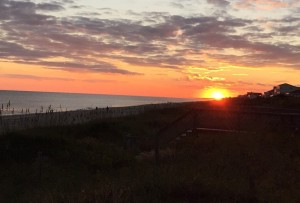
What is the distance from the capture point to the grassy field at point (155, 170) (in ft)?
29.8

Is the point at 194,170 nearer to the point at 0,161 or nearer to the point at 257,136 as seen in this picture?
the point at 257,136

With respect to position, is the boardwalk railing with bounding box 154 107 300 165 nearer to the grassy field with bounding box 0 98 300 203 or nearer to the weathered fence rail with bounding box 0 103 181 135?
the grassy field with bounding box 0 98 300 203

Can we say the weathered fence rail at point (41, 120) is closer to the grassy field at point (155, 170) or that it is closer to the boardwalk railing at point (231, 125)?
the grassy field at point (155, 170)

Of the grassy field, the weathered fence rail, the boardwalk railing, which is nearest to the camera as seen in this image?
the grassy field

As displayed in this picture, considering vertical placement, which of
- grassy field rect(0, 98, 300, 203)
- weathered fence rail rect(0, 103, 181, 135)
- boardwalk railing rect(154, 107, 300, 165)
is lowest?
grassy field rect(0, 98, 300, 203)

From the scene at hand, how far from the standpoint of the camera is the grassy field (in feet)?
29.8

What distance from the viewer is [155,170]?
37.2 feet

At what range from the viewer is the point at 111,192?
839 centimetres

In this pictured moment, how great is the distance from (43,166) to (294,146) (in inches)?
375

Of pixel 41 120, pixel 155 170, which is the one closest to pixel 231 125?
pixel 155 170

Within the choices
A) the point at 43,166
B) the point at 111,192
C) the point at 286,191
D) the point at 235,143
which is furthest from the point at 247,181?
the point at 43,166

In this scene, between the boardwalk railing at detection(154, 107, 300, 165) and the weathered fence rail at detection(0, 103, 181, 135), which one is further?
the weathered fence rail at detection(0, 103, 181, 135)

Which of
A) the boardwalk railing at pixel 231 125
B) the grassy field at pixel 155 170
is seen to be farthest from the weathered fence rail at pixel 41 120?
the boardwalk railing at pixel 231 125

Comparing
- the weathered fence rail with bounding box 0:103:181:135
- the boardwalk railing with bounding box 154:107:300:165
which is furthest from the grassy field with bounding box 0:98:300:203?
the weathered fence rail with bounding box 0:103:181:135
